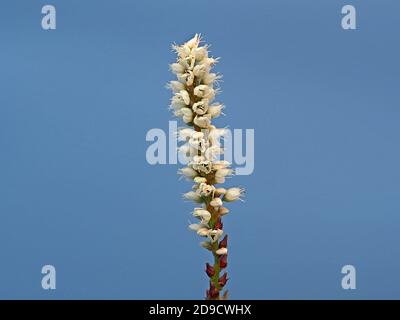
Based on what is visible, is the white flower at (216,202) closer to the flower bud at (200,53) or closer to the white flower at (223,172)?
the white flower at (223,172)

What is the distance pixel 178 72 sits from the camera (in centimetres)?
345

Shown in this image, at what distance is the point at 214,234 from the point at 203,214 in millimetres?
128

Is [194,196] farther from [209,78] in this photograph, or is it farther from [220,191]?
[209,78]

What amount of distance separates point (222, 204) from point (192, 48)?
939 millimetres

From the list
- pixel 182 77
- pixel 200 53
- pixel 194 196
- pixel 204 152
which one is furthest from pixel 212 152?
pixel 200 53

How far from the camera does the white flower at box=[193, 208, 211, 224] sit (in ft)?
10.8

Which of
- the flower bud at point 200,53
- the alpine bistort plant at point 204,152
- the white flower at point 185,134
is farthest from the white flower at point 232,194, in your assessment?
the flower bud at point 200,53

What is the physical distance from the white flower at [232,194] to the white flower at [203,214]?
166 mm

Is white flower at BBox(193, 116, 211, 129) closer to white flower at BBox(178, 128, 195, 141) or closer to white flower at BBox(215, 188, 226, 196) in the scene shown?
white flower at BBox(178, 128, 195, 141)

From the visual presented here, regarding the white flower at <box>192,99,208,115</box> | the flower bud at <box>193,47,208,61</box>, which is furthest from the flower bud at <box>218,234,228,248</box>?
the flower bud at <box>193,47,208,61</box>
